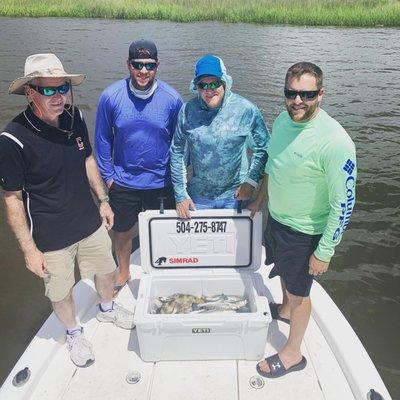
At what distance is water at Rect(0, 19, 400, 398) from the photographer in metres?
5.21

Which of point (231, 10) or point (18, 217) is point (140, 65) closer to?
point (18, 217)

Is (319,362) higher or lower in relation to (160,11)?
lower

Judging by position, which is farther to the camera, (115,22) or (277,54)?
(115,22)

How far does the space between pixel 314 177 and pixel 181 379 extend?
1.76m

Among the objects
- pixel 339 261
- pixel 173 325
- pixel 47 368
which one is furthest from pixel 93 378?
pixel 339 261

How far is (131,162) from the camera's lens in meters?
3.87

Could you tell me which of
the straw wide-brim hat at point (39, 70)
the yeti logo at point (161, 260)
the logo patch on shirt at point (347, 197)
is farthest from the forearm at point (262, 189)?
the straw wide-brim hat at point (39, 70)

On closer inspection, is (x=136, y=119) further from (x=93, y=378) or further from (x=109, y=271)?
(x=93, y=378)

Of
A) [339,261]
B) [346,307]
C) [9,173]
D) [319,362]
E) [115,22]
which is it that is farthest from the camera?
[115,22]

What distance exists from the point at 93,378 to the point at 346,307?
11.4ft

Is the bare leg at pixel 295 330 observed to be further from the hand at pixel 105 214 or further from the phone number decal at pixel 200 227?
the hand at pixel 105 214

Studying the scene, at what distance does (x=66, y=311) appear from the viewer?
3348mm

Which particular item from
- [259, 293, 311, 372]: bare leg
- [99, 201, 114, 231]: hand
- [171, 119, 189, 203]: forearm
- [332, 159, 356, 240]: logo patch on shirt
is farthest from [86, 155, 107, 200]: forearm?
[332, 159, 356, 240]: logo patch on shirt

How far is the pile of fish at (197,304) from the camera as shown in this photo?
3419mm
